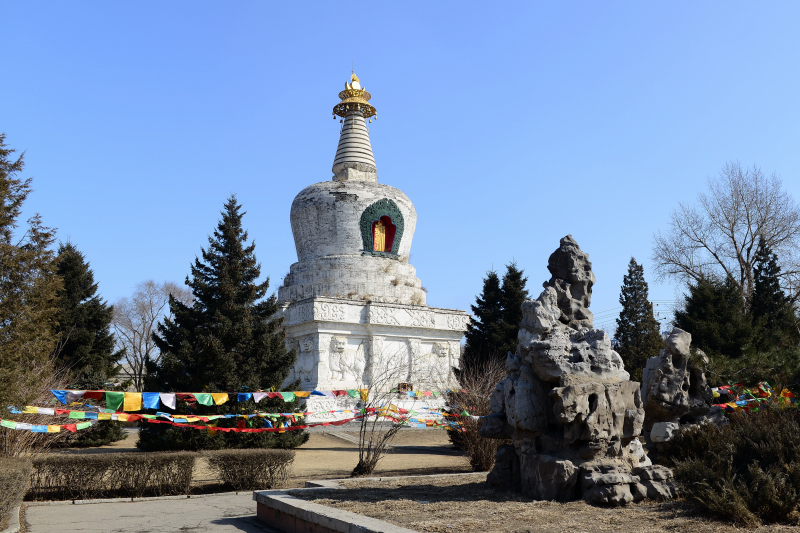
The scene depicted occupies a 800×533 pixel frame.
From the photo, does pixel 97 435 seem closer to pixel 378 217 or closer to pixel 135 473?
pixel 135 473

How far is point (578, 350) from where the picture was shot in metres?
9.30

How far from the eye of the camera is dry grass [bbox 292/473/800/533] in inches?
269

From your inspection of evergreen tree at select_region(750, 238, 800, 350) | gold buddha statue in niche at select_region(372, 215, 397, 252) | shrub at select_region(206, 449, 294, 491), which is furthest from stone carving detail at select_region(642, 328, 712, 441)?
gold buddha statue in niche at select_region(372, 215, 397, 252)

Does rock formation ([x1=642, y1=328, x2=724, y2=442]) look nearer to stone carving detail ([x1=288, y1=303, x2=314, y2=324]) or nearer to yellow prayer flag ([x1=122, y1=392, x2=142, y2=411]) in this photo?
yellow prayer flag ([x1=122, y1=392, x2=142, y2=411])

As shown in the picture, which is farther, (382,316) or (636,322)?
(636,322)

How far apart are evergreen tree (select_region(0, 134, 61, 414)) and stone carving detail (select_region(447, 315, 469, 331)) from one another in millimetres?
19932

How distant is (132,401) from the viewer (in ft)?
48.7

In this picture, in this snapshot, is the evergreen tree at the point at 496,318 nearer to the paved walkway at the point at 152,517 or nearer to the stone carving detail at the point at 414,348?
the stone carving detail at the point at 414,348

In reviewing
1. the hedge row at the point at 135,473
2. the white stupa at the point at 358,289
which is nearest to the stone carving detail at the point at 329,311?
the white stupa at the point at 358,289

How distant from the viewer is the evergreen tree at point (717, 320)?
2538 cm

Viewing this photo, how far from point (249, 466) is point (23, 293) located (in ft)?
24.2

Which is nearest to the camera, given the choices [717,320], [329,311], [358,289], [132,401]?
[132,401]

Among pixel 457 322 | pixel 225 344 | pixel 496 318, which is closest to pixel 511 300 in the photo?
pixel 496 318

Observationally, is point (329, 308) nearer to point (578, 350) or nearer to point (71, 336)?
point (71, 336)
